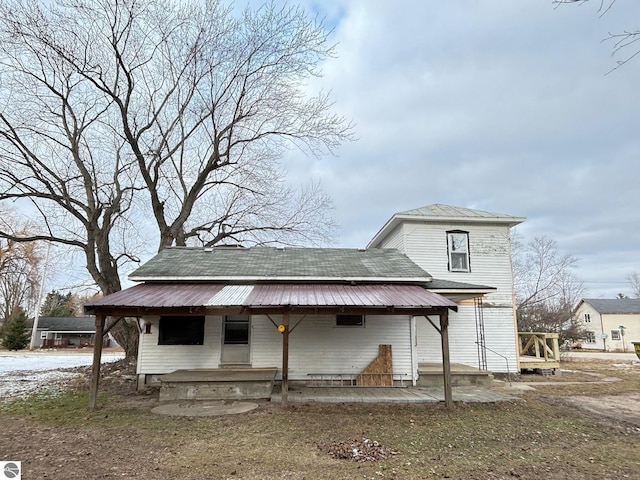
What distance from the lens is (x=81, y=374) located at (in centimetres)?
1395

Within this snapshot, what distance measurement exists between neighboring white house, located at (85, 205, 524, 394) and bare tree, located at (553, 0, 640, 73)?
19.5ft

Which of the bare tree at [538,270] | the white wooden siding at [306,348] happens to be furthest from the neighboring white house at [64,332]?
the bare tree at [538,270]

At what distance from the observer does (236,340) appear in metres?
10.7

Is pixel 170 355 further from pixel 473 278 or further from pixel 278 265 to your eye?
pixel 473 278

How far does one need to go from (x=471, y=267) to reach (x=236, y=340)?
865 centimetres

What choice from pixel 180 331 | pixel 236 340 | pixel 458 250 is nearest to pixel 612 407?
pixel 458 250

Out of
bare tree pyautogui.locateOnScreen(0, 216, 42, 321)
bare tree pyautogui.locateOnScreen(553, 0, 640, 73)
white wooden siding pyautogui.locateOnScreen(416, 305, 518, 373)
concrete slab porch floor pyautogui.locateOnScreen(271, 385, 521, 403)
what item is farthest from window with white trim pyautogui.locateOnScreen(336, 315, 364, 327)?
bare tree pyautogui.locateOnScreen(0, 216, 42, 321)

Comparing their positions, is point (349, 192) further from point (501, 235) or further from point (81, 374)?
point (81, 374)

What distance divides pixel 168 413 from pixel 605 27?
29.4 ft

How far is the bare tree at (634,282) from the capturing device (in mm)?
62969

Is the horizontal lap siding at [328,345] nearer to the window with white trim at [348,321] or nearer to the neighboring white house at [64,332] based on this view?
the window with white trim at [348,321]

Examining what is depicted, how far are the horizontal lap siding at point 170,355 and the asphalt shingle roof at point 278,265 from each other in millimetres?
1654

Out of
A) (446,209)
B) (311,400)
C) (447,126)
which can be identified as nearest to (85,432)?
(311,400)

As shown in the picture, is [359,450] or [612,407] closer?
[359,450]
